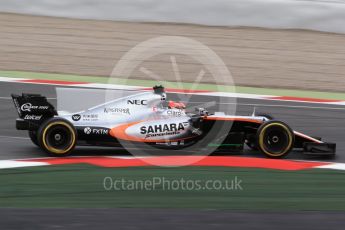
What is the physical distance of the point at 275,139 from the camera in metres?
10.3

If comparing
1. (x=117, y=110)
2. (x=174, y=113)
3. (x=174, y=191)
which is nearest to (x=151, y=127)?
(x=174, y=113)

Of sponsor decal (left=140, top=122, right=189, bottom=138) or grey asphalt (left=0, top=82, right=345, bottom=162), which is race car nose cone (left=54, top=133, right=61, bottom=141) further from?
sponsor decal (left=140, top=122, right=189, bottom=138)

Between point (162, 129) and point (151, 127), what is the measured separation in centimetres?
15

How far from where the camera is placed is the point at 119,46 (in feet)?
67.3

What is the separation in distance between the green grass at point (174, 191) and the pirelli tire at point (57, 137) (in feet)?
1.82

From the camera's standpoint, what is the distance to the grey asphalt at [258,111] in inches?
419

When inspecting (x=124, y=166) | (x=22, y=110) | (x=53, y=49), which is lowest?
(x=124, y=166)

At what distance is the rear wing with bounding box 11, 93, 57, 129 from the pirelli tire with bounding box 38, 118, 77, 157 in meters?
0.23

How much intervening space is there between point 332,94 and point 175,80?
3642mm

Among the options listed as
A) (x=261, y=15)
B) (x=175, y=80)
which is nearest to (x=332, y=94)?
(x=175, y=80)

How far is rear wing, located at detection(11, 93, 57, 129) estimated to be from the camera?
400 inches

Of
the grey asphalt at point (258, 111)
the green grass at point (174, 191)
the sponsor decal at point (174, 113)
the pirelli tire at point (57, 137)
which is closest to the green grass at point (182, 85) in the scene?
the grey asphalt at point (258, 111)

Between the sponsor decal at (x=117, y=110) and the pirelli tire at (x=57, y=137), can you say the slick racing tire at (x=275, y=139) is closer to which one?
the sponsor decal at (x=117, y=110)

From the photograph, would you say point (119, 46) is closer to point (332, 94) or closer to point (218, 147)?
point (332, 94)
